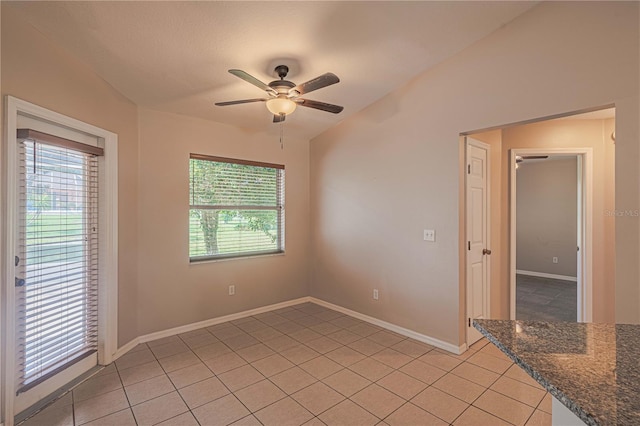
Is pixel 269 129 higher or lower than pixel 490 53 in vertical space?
lower

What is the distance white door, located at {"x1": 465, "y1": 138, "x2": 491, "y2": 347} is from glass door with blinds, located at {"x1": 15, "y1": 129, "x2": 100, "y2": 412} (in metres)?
3.50

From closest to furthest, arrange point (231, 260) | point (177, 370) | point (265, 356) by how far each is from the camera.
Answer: point (177, 370)
point (265, 356)
point (231, 260)

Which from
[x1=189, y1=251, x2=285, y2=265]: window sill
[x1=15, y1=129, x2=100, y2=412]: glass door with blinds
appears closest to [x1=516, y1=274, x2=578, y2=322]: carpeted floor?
[x1=189, y1=251, x2=285, y2=265]: window sill

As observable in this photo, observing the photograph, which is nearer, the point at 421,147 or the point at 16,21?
the point at 16,21

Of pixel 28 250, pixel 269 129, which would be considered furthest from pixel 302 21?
pixel 28 250

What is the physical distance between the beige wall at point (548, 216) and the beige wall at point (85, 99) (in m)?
7.14

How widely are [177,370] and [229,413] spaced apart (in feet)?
2.77

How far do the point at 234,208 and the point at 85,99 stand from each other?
1907mm

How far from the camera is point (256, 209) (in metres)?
4.26

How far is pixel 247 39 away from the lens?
92.4 inches

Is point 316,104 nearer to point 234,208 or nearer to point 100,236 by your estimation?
point 234,208

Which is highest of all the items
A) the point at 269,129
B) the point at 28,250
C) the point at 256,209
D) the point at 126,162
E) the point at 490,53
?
the point at 490,53

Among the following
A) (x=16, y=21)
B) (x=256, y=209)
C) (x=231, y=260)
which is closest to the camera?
(x=16, y=21)

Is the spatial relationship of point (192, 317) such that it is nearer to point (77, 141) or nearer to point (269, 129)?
point (77, 141)
